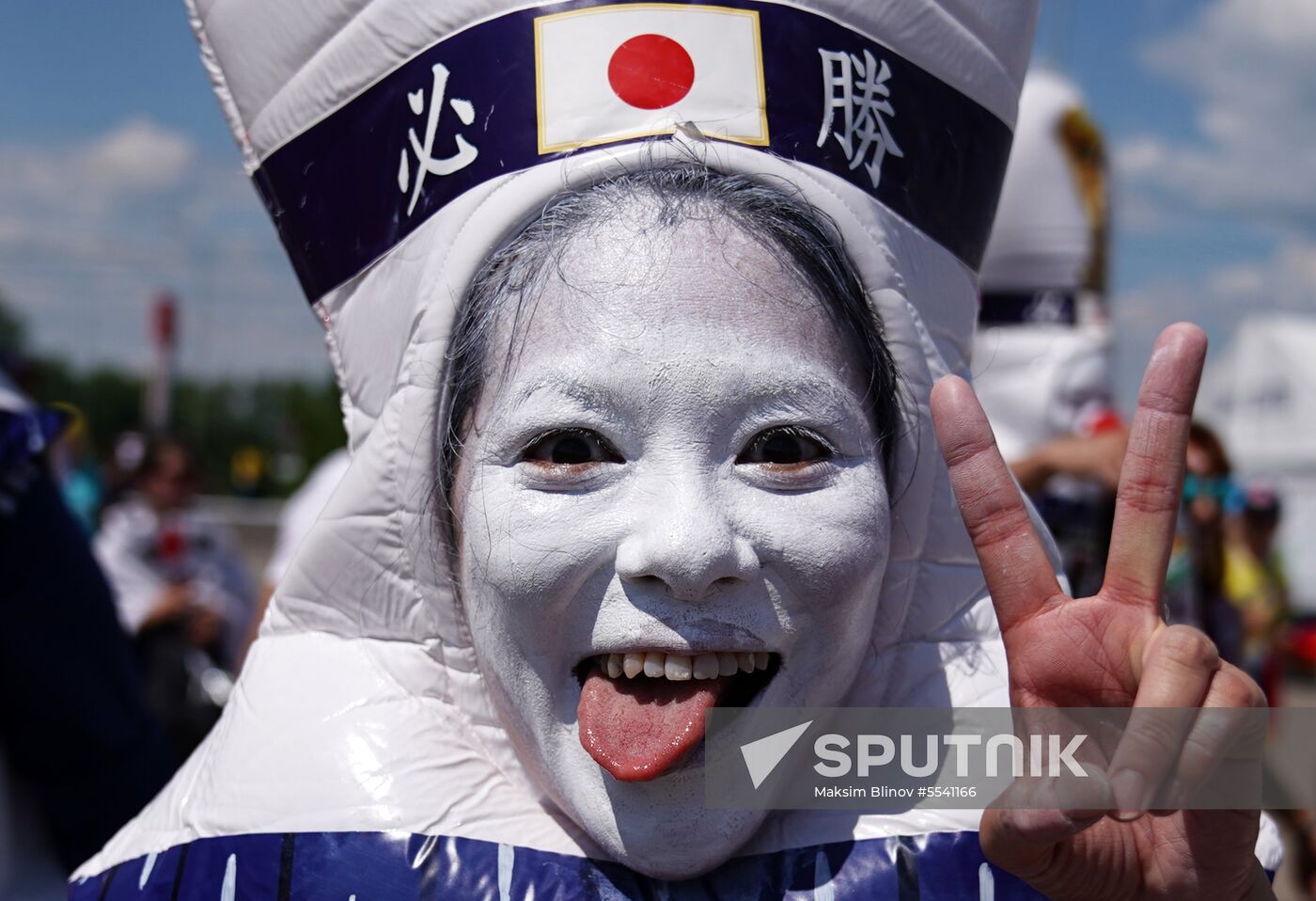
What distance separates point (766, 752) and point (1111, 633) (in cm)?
39

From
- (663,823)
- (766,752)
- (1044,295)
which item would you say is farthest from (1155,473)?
(1044,295)

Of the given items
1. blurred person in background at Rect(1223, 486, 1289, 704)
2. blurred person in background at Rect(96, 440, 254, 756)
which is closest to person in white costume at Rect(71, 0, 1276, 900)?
blurred person in background at Rect(96, 440, 254, 756)

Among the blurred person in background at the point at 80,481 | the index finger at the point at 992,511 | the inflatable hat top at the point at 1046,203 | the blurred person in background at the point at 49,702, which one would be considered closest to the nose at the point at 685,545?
the index finger at the point at 992,511

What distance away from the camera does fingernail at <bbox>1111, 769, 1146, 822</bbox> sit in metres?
1.04

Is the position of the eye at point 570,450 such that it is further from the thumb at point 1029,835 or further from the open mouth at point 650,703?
the thumb at point 1029,835

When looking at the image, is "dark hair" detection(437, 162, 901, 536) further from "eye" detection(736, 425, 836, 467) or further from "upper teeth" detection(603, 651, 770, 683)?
"upper teeth" detection(603, 651, 770, 683)

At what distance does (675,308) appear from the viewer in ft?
4.14

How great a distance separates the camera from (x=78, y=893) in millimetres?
1539

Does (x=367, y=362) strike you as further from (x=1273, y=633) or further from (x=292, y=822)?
(x=1273, y=633)

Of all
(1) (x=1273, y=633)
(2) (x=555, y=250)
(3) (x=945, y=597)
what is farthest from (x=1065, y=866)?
(1) (x=1273, y=633)

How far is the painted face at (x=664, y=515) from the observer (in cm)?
124

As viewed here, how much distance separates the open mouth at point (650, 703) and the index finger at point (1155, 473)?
1.26ft

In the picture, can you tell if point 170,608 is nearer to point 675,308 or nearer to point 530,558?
point 530,558

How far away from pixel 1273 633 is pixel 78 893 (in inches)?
186
